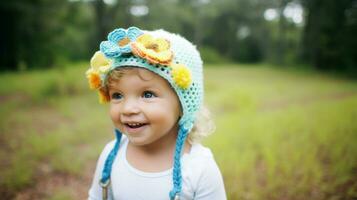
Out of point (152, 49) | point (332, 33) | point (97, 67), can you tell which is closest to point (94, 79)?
point (97, 67)

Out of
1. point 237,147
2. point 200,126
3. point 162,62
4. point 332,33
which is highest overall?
point 332,33

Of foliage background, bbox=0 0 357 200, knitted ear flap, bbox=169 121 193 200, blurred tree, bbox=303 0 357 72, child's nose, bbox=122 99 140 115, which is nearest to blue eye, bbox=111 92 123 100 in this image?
child's nose, bbox=122 99 140 115

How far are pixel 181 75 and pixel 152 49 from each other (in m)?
0.20

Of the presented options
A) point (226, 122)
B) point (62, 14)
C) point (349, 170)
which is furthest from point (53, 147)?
point (62, 14)

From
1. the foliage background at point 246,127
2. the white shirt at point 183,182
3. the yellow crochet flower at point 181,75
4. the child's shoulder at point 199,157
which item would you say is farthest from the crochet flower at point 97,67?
the foliage background at point 246,127

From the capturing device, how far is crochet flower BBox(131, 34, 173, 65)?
1.47 m

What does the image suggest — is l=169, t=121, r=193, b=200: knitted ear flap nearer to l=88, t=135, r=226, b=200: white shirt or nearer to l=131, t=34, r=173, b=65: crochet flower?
l=88, t=135, r=226, b=200: white shirt

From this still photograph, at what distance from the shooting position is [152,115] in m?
1.53

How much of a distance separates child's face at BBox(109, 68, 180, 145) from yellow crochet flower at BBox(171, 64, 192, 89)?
0.28 feet

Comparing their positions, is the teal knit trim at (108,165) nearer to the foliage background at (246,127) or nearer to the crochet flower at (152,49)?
the crochet flower at (152,49)

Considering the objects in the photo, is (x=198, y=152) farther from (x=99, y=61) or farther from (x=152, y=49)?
(x=99, y=61)

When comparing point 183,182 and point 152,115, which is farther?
point 183,182

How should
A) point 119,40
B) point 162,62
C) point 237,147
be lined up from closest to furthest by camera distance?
point 162,62 → point 119,40 → point 237,147

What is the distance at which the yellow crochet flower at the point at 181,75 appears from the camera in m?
1.51
